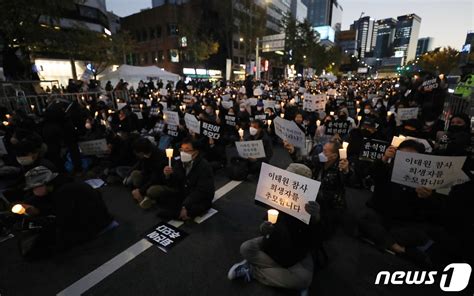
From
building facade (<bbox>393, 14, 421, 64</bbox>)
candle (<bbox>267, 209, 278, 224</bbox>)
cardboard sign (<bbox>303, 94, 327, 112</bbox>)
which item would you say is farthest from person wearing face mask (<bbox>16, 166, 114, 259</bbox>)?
building facade (<bbox>393, 14, 421, 64</bbox>)

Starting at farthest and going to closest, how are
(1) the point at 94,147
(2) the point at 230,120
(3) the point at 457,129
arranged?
(2) the point at 230,120, (1) the point at 94,147, (3) the point at 457,129

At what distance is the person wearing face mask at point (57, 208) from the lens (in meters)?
3.19

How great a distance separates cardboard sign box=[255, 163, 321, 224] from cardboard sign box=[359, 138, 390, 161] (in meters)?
2.34

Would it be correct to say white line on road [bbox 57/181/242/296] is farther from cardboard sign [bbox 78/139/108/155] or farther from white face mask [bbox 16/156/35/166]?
Result: cardboard sign [bbox 78/139/108/155]

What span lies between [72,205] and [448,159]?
15.7ft

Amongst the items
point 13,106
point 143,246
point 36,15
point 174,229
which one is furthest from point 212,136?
point 36,15

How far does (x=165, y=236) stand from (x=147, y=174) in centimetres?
171

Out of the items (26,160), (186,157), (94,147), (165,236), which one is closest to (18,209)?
(26,160)

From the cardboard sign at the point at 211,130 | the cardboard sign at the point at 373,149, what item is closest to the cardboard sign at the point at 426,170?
the cardboard sign at the point at 373,149

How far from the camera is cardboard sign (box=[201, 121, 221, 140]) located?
6.09 metres

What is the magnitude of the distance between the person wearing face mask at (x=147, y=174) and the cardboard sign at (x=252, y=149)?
175 centimetres

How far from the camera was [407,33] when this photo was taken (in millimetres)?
166625

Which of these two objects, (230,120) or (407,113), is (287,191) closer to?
(230,120)

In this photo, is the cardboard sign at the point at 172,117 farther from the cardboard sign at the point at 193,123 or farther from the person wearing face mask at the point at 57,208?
the person wearing face mask at the point at 57,208
